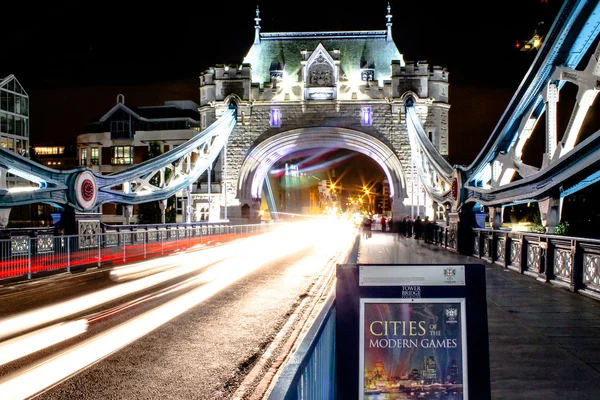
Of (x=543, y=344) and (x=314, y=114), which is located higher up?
(x=314, y=114)

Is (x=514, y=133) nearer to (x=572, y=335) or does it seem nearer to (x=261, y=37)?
(x=572, y=335)

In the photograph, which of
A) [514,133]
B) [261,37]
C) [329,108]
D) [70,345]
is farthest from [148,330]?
[261,37]

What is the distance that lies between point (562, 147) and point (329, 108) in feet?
101

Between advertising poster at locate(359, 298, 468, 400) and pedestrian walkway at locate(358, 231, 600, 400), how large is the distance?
1195mm

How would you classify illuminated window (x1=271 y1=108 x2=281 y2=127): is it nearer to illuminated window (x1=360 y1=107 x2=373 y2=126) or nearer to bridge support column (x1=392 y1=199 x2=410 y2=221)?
illuminated window (x1=360 y1=107 x2=373 y2=126)

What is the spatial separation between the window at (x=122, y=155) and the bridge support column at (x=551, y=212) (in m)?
46.2

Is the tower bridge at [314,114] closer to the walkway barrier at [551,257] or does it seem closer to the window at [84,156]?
the window at [84,156]

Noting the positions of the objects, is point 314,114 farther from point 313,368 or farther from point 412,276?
point 313,368

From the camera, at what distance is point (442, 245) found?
24.6m

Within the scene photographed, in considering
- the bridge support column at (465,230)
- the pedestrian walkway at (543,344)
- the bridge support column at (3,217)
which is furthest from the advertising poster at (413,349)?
the bridge support column at (465,230)

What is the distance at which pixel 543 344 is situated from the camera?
612cm

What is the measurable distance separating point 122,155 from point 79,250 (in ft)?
133

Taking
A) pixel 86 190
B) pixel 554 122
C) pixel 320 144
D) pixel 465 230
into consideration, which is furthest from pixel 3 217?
pixel 320 144

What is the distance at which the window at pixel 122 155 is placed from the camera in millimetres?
54031
